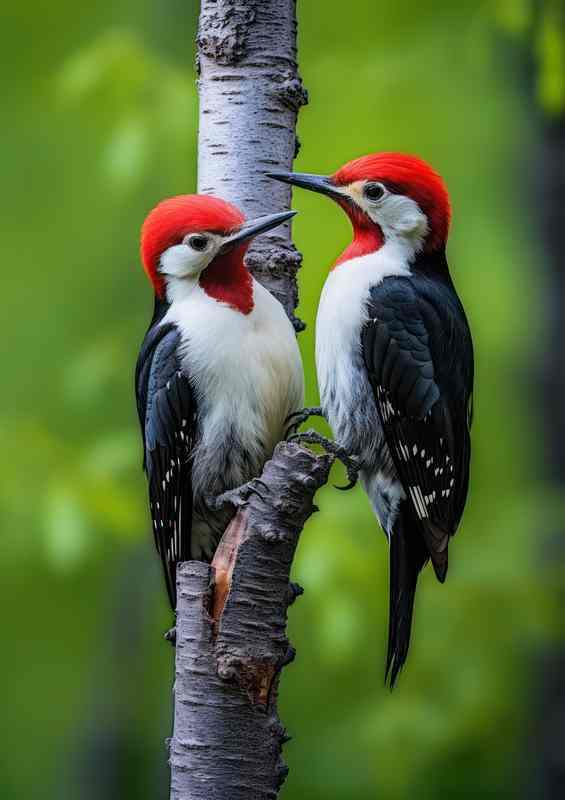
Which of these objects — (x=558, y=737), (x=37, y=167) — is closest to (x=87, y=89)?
(x=37, y=167)

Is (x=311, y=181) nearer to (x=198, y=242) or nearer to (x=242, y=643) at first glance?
(x=198, y=242)

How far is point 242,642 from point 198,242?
2.57 feet

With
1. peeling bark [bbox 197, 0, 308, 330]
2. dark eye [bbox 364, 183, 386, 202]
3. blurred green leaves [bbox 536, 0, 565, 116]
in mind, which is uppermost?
blurred green leaves [bbox 536, 0, 565, 116]

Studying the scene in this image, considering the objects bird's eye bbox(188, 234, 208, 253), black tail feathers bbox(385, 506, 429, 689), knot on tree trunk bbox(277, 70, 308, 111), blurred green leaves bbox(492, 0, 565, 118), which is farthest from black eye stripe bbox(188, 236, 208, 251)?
blurred green leaves bbox(492, 0, 565, 118)

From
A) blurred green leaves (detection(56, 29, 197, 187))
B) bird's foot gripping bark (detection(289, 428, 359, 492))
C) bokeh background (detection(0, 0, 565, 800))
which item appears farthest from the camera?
bokeh background (detection(0, 0, 565, 800))

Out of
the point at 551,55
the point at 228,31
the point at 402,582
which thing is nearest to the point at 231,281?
the point at 228,31

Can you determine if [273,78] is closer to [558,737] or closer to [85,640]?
[558,737]

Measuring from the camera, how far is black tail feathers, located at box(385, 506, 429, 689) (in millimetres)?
2582

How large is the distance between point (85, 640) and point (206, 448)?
4.63 metres

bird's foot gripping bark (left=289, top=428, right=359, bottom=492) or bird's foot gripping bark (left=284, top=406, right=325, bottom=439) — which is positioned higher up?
bird's foot gripping bark (left=284, top=406, right=325, bottom=439)

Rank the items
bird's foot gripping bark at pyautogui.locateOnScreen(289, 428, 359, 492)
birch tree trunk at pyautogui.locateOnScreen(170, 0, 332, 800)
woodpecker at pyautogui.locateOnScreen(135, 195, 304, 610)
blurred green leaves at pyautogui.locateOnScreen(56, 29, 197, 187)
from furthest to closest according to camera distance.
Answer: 1. blurred green leaves at pyautogui.locateOnScreen(56, 29, 197, 187)
2. woodpecker at pyautogui.locateOnScreen(135, 195, 304, 610)
3. bird's foot gripping bark at pyautogui.locateOnScreen(289, 428, 359, 492)
4. birch tree trunk at pyautogui.locateOnScreen(170, 0, 332, 800)

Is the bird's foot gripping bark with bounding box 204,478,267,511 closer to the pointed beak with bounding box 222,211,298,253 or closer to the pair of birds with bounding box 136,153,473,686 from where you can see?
the pair of birds with bounding box 136,153,473,686

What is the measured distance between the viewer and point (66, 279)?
657 cm

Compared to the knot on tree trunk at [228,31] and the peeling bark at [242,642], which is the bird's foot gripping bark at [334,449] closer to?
the peeling bark at [242,642]
